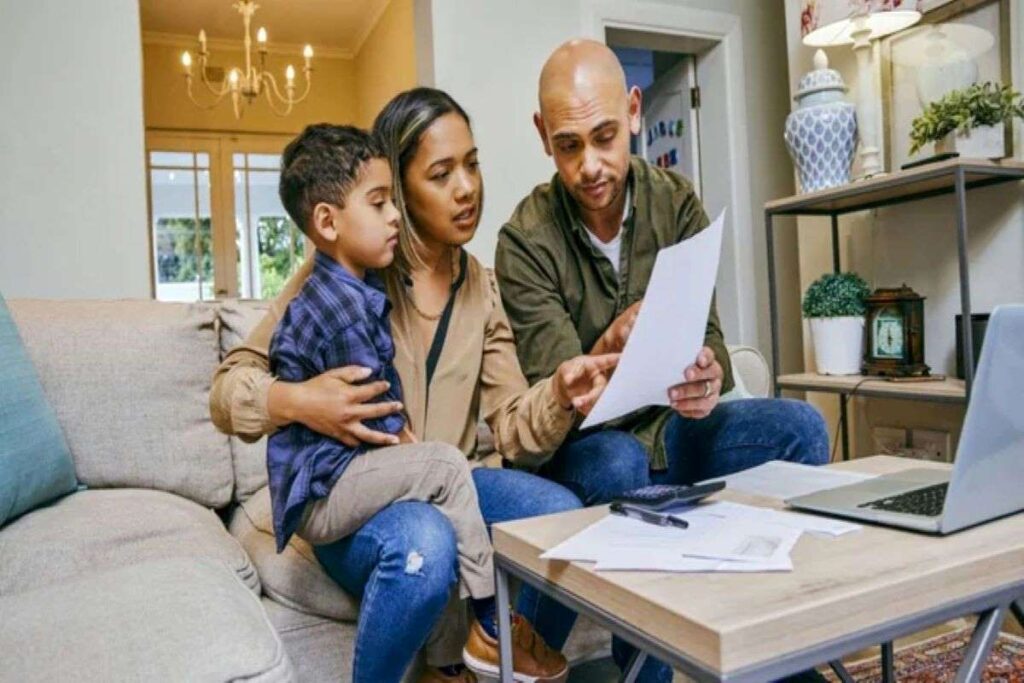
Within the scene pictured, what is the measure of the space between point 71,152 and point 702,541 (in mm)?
2342

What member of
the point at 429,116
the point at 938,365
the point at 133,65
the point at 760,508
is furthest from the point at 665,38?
the point at 760,508

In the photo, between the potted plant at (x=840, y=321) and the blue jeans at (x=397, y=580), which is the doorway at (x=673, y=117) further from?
the blue jeans at (x=397, y=580)

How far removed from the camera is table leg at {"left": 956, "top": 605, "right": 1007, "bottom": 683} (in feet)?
2.23

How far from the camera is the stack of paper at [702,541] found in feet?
2.37

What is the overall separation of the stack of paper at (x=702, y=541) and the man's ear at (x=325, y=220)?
1.94 ft

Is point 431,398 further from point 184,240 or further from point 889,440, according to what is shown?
point 184,240

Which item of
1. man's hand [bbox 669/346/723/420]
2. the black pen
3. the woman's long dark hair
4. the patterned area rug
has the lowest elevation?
the patterned area rug

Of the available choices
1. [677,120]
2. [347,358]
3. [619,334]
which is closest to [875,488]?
[619,334]

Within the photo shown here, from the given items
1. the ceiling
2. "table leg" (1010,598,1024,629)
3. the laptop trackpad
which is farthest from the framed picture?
the ceiling

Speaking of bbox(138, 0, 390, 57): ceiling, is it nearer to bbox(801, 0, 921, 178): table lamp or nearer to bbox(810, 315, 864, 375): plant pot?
bbox(801, 0, 921, 178): table lamp

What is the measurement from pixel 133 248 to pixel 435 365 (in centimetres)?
160

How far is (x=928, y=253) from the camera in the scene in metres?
2.41

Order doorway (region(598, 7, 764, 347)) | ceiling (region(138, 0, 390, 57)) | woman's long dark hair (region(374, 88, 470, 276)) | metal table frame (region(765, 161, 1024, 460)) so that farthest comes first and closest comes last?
1. ceiling (region(138, 0, 390, 57))
2. doorway (region(598, 7, 764, 347))
3. metal table frame (region(765, 161, 1024, 460))
4. woman's long dark hair (region(374, 88, 470, 276))

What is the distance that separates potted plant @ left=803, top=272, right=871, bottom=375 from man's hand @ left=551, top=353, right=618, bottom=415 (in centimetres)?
153
